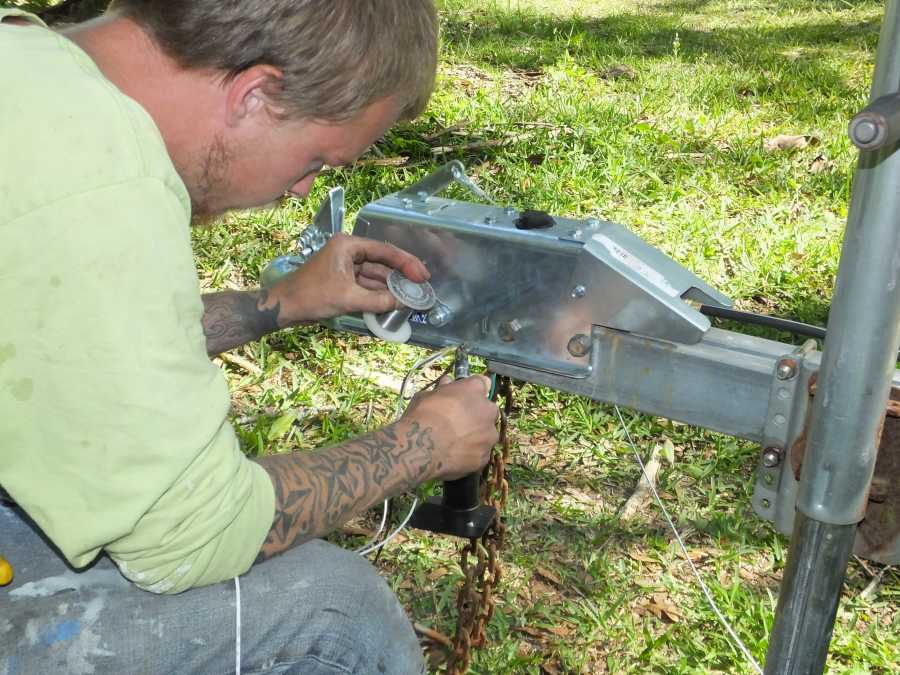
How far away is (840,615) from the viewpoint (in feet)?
8.88

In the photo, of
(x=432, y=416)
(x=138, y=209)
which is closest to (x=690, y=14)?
(x=432, y=416)

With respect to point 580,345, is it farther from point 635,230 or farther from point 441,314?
point 635,230

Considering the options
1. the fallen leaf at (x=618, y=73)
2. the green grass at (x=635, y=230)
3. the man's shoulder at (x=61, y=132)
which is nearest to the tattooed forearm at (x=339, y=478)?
the man's shoulder at (x=61, y=132)

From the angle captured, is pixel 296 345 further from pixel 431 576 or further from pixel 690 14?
pixel 690 14

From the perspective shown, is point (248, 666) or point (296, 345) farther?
point (296, 345)

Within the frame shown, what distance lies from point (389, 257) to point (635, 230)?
7.80 feet

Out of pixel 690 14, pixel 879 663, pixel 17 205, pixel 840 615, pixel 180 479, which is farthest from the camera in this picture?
pixel 690 14

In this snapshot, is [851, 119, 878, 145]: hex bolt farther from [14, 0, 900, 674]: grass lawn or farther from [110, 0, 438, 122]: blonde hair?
[14, 0, 900, 674]: grass lawn

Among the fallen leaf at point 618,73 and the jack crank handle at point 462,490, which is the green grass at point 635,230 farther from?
the jack crank handle at point 462,490

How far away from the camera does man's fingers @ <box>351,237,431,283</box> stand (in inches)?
80.9

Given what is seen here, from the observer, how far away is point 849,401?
4.78 feet

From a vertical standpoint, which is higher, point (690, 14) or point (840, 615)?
point (690, 14)

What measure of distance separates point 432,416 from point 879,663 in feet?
4.51

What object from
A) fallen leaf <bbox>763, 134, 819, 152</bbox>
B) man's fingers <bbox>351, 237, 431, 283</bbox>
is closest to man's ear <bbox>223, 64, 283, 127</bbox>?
man's fingers <bbox>351, 237, 431, 283</bbox>
